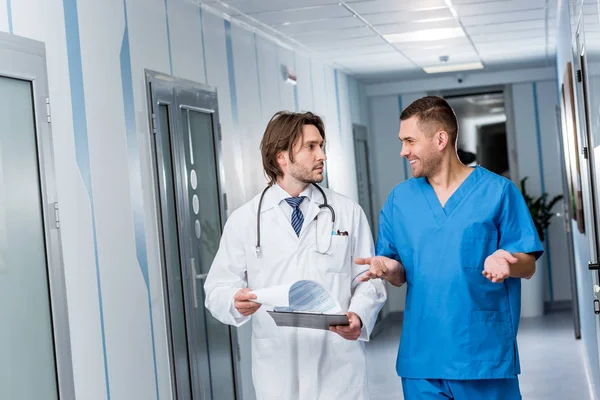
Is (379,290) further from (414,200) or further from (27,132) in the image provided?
(27,132)

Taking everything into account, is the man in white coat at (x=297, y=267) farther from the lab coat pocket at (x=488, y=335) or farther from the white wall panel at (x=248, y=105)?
the white wall panel at (x=248, y=105)

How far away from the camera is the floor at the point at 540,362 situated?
5.93m

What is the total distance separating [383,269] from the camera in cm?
265

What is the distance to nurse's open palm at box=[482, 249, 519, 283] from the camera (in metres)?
2.39

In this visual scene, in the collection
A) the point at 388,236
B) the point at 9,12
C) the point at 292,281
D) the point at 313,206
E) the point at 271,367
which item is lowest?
the point at 271,367

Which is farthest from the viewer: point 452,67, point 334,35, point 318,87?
point 452,67

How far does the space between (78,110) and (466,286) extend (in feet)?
5.66

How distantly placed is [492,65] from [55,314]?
690 cm

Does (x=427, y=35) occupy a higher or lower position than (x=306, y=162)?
higher

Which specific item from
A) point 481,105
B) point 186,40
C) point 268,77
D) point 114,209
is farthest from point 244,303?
point 481,105

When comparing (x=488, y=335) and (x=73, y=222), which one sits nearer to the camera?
(x=488, y=335)

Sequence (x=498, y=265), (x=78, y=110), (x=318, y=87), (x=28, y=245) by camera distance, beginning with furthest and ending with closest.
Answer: (x=318, y=87), (x=78, y=110), (x=28, y=245), (x=498, y=265)

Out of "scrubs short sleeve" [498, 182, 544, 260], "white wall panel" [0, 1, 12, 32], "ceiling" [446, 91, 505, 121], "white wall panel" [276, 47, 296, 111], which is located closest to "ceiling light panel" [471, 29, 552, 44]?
"white wall panel" [276, 47, 296, 111]

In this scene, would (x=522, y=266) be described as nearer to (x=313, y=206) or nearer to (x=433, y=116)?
(x=433, y=116)
